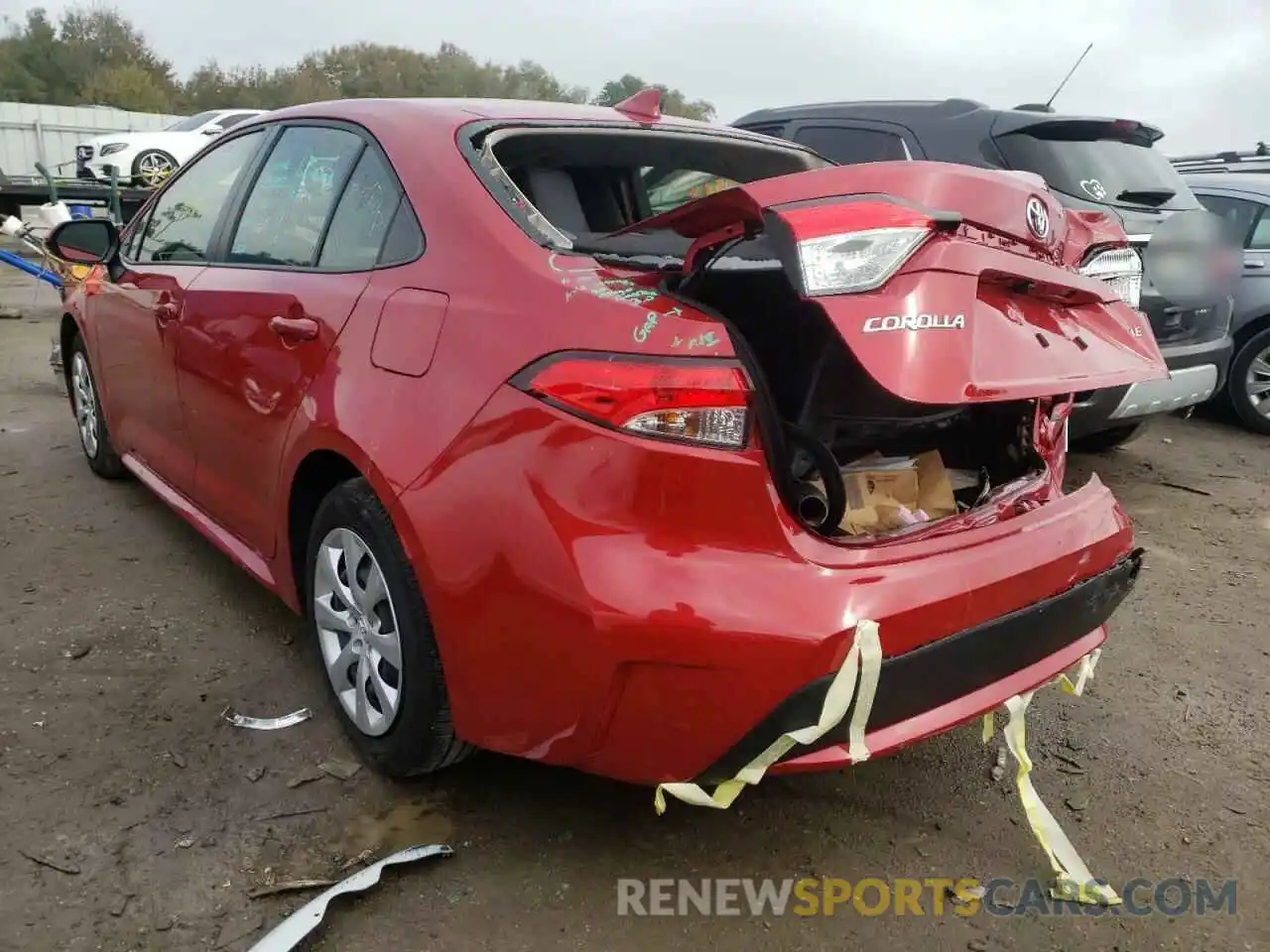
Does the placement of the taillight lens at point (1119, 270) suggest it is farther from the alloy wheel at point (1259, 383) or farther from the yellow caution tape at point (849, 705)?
the alloy wheel at point (1259, 383)

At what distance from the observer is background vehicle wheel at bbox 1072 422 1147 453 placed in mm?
5398

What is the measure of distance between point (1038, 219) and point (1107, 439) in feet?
13.1

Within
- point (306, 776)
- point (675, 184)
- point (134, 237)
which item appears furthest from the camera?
point (134, 237)

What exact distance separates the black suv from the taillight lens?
6.23 ft

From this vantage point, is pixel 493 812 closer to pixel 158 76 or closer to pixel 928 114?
pixel 928 114

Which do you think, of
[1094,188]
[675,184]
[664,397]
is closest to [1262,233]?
[1094,188]

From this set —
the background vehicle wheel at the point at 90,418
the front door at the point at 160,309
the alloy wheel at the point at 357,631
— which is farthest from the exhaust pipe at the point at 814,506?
the background vehicle wheel at the point at 90,418

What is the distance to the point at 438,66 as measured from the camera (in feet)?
171

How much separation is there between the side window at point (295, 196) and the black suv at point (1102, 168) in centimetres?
300

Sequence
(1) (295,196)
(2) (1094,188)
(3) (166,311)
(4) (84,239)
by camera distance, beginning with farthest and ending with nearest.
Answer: (2) (1094,188) → (4) (84,239) → (3) (166,311) → (1) (295,196)

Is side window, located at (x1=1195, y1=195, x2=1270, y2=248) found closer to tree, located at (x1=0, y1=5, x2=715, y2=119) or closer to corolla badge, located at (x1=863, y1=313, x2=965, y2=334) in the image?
corolla badge, located at (x1=863, y1=313, x2=965, y2=334)

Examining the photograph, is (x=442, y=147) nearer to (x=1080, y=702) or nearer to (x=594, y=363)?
(x=594, y=363)

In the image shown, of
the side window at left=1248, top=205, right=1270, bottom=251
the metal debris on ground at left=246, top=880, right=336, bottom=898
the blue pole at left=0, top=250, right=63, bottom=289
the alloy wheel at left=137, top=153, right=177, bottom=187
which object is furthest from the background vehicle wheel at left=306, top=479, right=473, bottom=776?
the alloy wheel at left=137, top=153, right=177, bottom=187

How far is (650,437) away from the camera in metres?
1.69
